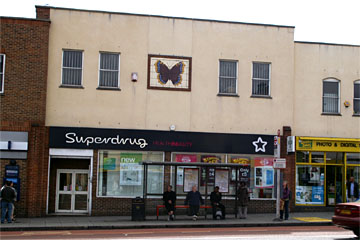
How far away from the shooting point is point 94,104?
2175 cm

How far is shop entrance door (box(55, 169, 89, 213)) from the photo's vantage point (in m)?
22.0

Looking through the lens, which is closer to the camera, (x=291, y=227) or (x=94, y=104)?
(x=291, y=227)

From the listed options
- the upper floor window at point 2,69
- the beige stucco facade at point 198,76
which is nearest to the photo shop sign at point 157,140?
the beige stucco facade at point 198,76

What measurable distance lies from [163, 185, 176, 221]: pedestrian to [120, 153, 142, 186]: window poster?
6.54ft

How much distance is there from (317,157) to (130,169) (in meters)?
9.38

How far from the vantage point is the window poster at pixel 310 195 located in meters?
23.8

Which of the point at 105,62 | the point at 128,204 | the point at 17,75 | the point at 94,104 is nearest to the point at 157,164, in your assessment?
the point at 128,204

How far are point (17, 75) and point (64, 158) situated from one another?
427 cm

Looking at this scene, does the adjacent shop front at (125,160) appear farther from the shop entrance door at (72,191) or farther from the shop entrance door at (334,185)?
the shop entrance door at (334,185)

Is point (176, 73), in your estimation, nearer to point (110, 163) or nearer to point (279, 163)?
point (110, 163)

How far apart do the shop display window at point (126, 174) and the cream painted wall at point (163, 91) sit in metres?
1.39

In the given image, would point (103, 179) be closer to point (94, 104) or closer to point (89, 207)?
point (89, 207)

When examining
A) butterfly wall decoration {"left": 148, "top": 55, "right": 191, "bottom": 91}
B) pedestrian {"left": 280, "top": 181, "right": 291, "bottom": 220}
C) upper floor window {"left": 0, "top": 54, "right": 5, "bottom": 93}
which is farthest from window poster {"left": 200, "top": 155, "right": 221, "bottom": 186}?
upper floor window {"left": 0, "top": 54, "right": 5, "bottom": 93}

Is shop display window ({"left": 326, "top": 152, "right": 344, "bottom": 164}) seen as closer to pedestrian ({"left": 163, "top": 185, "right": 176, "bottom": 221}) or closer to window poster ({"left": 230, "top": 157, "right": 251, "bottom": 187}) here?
window poster ({"left": 230, "top": 157, "right": 251, "bottom": 187})
